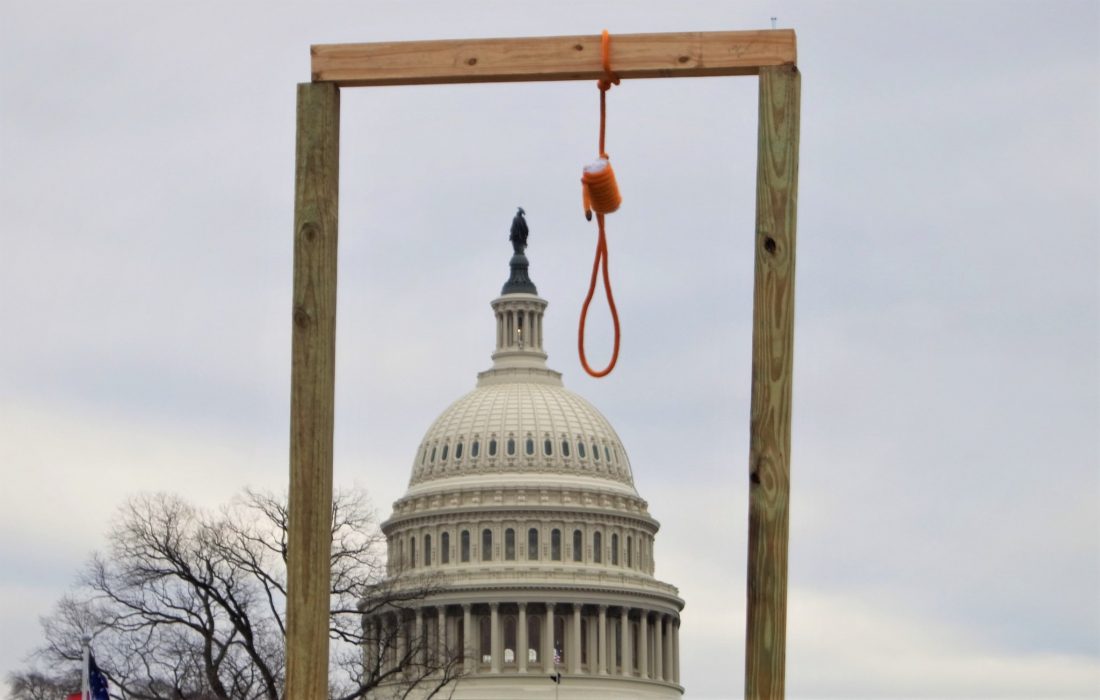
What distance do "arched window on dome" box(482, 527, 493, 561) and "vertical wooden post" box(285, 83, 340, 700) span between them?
511 ft

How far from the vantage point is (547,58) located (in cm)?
1230

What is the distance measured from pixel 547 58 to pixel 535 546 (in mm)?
157908

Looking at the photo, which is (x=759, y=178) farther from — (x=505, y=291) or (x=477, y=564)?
(x=505, y=291)

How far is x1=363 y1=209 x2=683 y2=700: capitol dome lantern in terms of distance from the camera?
162250 millimetres

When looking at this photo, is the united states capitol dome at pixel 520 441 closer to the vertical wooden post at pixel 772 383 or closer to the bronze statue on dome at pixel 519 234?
the bronze statue on dome at pixel 519 234

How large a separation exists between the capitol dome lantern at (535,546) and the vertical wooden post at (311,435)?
143 metres

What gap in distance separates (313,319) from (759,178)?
2.34 metres

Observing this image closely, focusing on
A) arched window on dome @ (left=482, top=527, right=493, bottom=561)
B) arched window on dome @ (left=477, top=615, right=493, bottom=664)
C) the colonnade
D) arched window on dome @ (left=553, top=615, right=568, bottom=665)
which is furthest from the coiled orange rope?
arched window on dome @ (left=482, top=527, right=493, bottom=561)

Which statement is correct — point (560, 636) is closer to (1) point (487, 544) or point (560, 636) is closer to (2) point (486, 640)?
(2) point (486, 640)

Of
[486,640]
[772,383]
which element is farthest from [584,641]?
[772,383]

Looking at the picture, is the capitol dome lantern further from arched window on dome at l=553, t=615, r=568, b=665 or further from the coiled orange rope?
the coiled orange rope

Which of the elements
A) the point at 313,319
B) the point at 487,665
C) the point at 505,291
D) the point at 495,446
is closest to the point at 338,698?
the point at 313,319

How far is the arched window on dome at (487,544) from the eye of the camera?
6609 inches

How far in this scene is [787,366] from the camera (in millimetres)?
11930
